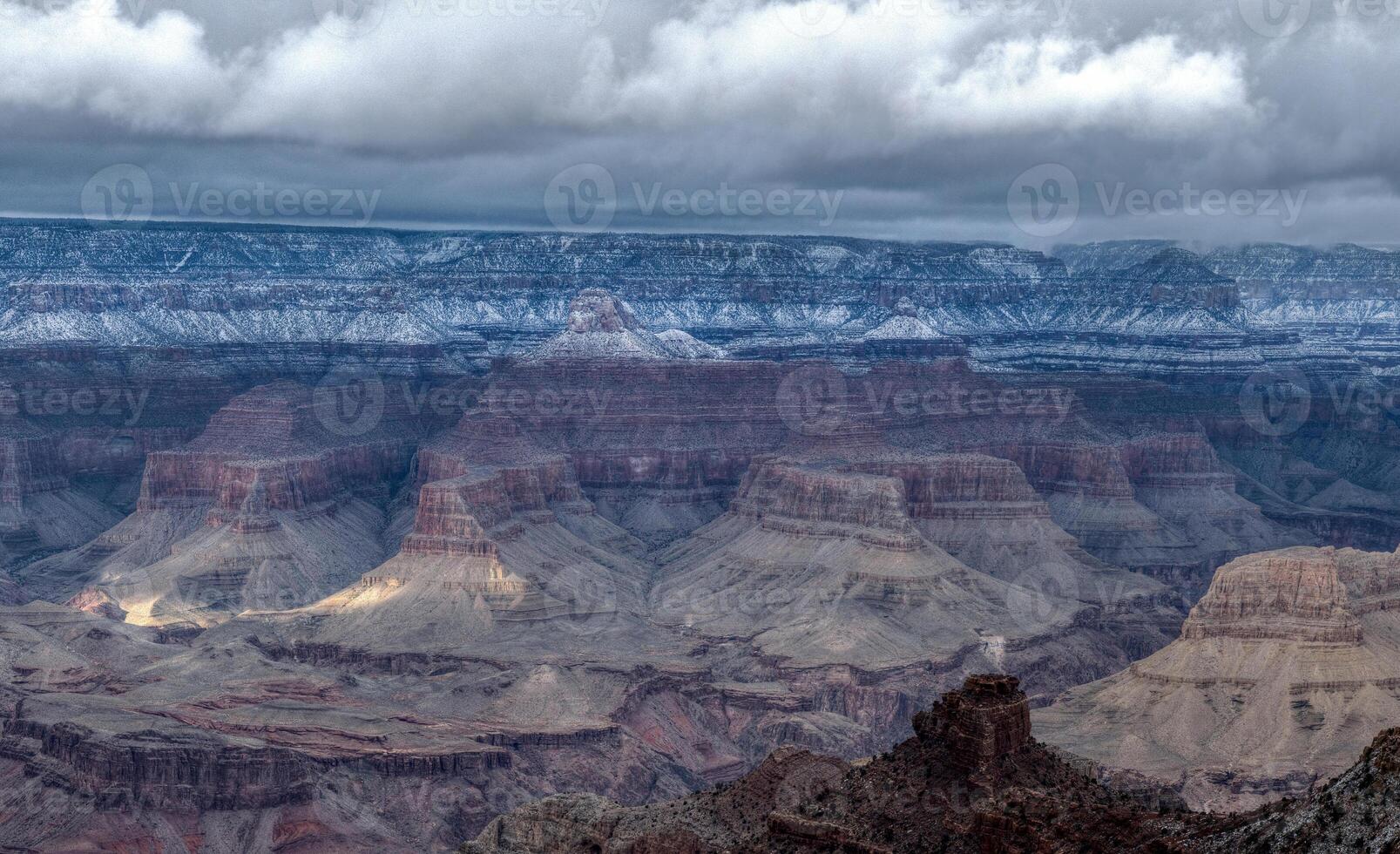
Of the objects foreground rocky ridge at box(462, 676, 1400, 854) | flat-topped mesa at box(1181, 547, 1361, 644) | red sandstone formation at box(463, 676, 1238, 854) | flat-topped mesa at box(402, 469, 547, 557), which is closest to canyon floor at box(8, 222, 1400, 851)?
flat-topped mesa at box(1181, 547, 1361, 644)

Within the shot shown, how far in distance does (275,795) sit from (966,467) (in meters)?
98.3

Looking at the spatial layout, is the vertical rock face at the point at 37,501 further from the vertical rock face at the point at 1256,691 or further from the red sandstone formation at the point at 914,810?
the red sandstone formation at the point at 914,810

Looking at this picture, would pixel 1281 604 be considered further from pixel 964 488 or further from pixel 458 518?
pixel 458 518

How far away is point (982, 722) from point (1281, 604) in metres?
73.0

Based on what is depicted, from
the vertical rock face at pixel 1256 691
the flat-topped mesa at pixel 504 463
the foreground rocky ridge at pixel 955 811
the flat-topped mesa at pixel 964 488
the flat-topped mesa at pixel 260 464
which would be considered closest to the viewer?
the foreground rocky ridge at pixel 955 811

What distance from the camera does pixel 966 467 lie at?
180250 mm

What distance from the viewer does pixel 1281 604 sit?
378ft

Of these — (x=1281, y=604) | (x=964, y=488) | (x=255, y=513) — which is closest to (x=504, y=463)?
(x=255, y=513)

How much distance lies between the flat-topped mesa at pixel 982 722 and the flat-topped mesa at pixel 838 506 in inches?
4289

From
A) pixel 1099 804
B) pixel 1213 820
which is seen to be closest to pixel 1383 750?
pixel 1213 820

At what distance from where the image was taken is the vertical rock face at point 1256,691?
102 meters

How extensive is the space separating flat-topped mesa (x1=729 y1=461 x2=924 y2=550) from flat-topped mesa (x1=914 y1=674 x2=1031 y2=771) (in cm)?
10893

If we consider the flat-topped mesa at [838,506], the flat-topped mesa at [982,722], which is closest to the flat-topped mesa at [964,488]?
the flat-topped mesa at [838,506]

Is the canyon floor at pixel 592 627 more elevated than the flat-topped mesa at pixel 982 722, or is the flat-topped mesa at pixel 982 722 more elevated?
the flat-topped mesa at pixel 982 722
